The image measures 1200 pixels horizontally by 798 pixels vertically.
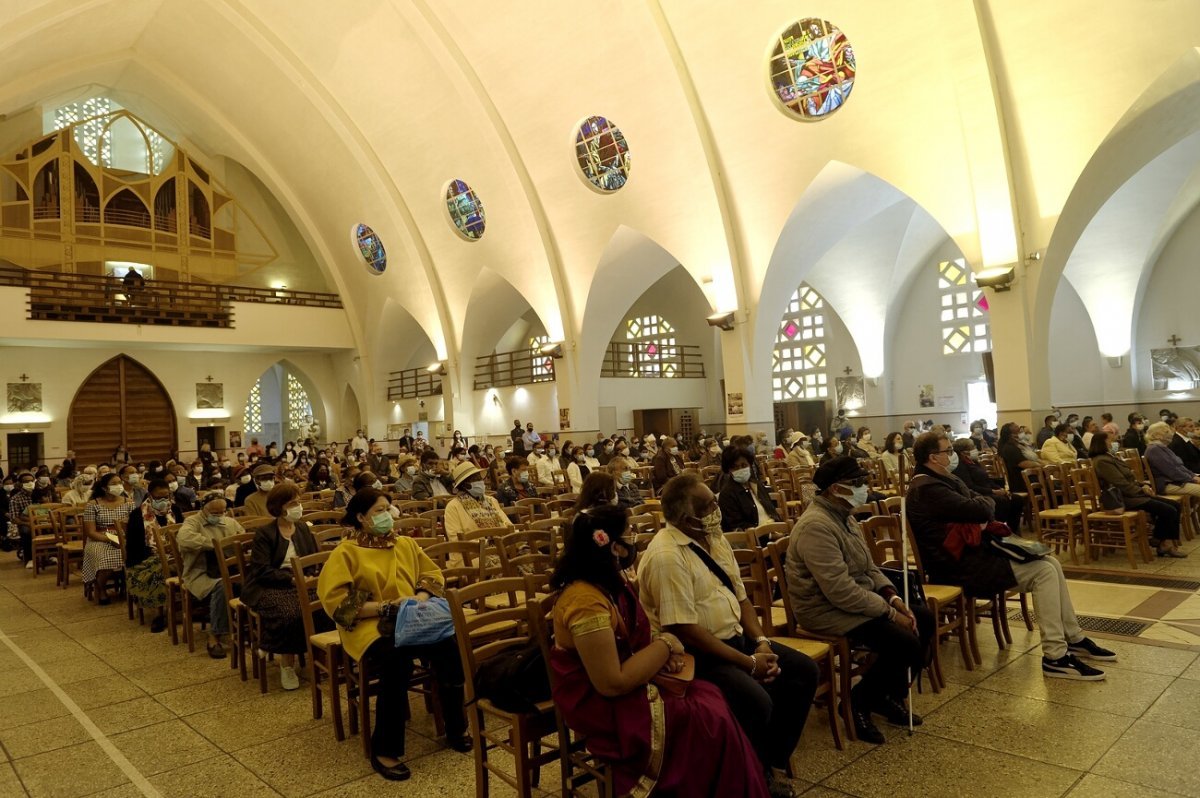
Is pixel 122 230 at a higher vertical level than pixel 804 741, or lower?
higher

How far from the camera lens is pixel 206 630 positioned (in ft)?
20.3

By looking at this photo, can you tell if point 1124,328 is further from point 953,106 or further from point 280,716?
point 280,716

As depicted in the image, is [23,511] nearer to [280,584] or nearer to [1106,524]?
[280,584]

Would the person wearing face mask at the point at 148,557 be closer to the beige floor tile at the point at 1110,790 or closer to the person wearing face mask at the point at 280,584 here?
the person wearing face mask at the point at 280,584

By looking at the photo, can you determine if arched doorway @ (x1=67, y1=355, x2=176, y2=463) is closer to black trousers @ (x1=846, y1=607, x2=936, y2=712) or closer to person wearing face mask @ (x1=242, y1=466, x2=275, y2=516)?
person wearing face mask @ (x1=242, y1=466, x2=275, y2=516)

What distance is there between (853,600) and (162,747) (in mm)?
3265

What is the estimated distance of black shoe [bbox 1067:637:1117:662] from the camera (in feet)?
14.5

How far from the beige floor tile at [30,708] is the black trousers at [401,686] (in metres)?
1.99

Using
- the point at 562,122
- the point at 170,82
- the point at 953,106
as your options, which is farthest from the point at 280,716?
the point at 170,82

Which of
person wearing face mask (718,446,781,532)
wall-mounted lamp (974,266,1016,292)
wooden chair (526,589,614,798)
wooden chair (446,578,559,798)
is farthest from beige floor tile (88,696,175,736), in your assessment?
wall-mounted lamp (974,266,1016,292)

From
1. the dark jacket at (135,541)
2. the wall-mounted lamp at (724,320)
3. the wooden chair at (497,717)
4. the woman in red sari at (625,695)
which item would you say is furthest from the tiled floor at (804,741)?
the wall-mounted lamp at (724,320)

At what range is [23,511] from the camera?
11.0 meters

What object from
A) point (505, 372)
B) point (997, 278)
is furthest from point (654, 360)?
point (997, 278)

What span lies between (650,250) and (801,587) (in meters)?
15.6
